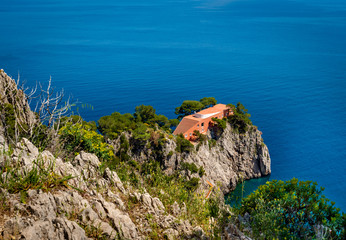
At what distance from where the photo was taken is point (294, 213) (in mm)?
18391

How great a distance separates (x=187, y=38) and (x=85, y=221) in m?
158

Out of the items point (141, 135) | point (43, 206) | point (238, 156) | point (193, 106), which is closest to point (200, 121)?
point (193, 106)

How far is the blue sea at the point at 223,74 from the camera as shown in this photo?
218 ft

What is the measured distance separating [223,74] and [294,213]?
90441 millimetres

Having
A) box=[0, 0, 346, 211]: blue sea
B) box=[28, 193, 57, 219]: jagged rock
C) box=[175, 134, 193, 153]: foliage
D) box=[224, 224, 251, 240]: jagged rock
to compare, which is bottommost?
box=[28, 193, 57, 219]: jagged rock

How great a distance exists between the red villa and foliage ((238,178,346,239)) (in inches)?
1194

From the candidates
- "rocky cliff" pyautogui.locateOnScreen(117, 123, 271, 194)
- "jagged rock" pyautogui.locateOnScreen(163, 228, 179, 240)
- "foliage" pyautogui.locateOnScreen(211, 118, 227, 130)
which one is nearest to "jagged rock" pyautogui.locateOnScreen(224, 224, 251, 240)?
"jagged rock" pyautogui.locateOnScreen(163, 228, 179, 240)

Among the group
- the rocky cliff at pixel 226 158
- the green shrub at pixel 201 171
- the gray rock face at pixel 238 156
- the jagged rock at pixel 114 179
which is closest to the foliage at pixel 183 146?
the rocky cliff at pixel 226 158

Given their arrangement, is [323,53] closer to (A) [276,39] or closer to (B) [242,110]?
(A) [276,39]

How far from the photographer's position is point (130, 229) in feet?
34.6

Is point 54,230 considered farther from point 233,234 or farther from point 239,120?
point 239,120

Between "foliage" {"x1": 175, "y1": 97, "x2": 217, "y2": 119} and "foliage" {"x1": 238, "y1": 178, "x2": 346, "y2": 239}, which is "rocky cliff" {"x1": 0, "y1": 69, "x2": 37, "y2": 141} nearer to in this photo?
"foliage" {"x1": 238, "y1": 178, "x2": 346, "y2": 239}

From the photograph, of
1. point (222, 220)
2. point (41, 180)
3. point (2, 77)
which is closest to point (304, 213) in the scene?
point (222, 220)

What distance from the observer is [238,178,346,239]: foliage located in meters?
15.0
